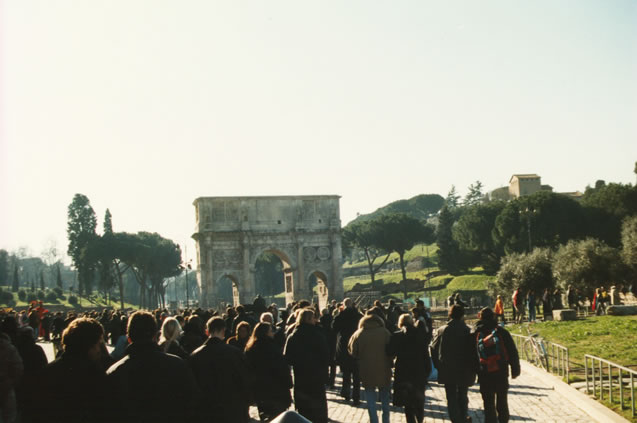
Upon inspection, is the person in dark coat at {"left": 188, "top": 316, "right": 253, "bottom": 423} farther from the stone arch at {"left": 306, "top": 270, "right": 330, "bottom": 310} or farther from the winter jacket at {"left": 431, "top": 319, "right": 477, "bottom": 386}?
the stone arch at {"left": 306, "top": 270, "right": 330, "bottom": 310}

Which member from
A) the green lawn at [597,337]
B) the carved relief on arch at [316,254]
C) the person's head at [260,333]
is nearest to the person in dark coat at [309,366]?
the person's head at [260,333]

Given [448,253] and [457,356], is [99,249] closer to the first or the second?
[448,253]

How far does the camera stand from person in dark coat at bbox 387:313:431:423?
993 centimetres

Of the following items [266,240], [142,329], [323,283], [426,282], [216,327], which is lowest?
[426,282]

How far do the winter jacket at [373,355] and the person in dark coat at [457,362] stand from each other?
2.56 feet

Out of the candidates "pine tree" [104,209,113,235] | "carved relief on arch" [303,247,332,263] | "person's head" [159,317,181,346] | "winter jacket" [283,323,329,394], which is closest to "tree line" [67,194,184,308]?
"pine tree" [104,209,113,235]

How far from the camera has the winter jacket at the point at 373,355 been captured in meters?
10.0

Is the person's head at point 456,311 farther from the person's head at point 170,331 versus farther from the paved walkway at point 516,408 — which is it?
the person's head at point 170,331

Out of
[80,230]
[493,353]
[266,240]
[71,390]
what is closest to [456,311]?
[493,353]

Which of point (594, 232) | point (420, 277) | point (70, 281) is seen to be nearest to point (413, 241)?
point (420, 277)

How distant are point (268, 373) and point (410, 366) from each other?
2314mm

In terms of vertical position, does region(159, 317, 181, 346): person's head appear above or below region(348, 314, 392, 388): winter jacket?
above

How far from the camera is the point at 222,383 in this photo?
7.05 metres

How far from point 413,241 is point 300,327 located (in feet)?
251
